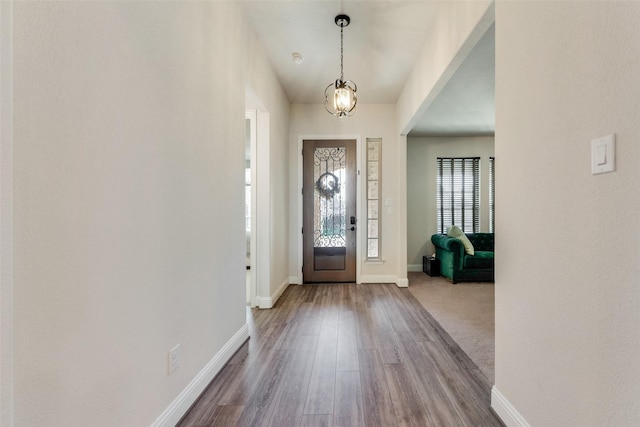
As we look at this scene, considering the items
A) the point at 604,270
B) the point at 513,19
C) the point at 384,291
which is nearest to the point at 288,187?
the point at 384,291

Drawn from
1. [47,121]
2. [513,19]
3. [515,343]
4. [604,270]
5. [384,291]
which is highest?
[513,19]

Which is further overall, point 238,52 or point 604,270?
point 238,52

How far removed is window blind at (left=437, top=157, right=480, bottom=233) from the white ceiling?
1395 millimetres

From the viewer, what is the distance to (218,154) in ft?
6.89

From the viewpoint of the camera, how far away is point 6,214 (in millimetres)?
767

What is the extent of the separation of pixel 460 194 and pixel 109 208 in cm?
605

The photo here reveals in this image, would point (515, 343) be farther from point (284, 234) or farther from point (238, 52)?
point (284, 234)

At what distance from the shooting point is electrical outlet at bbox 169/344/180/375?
148cm

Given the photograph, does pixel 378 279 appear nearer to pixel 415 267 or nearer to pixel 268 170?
pixel 415 267

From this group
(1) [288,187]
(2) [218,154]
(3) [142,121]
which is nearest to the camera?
(3) [142,121]

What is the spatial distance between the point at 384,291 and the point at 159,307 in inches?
131

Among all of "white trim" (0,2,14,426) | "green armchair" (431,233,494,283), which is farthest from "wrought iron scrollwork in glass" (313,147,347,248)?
"white trim" (0,2,14,426)

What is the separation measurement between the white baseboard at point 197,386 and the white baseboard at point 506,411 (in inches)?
66.6

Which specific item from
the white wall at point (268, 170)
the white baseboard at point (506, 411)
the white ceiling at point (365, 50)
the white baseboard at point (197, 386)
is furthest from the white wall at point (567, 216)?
the white wall at point (268, 170)
